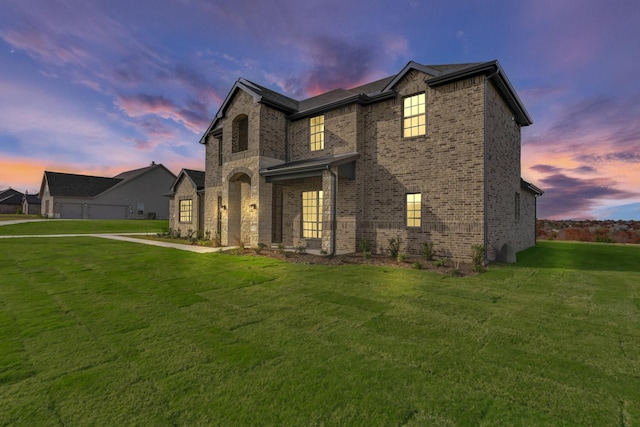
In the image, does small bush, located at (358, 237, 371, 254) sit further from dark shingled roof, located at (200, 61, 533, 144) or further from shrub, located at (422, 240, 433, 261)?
dark shingled roof, located at (200, 61, 533, 144)

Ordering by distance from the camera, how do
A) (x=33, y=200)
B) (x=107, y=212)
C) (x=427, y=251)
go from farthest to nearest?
(x=33, y=200), (x=107, y=212), (x=427, y=251)

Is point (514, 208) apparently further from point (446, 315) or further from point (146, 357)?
point (146, 357)

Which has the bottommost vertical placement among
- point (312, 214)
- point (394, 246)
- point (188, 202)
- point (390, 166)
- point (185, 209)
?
point (394, 246)

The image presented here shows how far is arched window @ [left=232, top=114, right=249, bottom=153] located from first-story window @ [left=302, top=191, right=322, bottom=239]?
5.31 m

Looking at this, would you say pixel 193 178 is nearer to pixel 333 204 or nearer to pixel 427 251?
pixel 333 204

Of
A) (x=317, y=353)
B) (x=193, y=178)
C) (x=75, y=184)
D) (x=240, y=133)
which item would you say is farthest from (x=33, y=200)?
(x=317, y=353)

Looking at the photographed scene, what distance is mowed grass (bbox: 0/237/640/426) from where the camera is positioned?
297cm

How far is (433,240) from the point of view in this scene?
12.0m

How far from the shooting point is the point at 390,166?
1334 cm

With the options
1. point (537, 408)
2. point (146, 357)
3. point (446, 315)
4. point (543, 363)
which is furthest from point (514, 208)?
point (146, 357)

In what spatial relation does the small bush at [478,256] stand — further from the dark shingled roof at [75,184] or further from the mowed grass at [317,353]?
the dark shingled roof at [75,184]

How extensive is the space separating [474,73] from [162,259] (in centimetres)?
1449

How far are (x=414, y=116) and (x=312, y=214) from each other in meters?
7.12

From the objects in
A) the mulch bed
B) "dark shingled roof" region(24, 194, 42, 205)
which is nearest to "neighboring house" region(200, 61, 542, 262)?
the mulch bed
